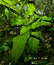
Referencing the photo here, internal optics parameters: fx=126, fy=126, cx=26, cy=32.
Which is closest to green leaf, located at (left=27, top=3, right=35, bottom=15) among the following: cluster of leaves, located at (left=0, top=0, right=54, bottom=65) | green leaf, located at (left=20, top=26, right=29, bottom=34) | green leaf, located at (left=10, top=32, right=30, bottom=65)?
cluster of leaves, located at (left=0, top=0, right=54, bottom=65)

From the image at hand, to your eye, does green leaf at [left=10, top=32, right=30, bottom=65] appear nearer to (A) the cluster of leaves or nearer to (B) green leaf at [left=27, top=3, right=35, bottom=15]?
(A) the cluster of leaves

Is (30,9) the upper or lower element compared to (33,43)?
upper

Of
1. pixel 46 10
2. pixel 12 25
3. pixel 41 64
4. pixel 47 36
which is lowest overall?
pixel 41 64

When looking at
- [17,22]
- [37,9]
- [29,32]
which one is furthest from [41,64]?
[37,9]

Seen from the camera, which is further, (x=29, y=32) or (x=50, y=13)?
(x=50, y=13)

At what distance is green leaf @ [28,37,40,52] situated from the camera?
94 cm

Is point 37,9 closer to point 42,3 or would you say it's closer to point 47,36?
point 42,3

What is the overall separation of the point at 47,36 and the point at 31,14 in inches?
10.4

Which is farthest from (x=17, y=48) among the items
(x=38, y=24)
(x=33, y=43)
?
(x=38, y=24)

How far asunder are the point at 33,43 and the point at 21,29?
0.51ft

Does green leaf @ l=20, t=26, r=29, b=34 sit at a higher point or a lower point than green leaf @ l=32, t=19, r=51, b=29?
lower

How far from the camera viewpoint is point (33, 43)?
37.1 inches

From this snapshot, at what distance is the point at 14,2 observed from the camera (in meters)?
1.04

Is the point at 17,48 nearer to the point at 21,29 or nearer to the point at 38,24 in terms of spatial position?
the point at 21,29
